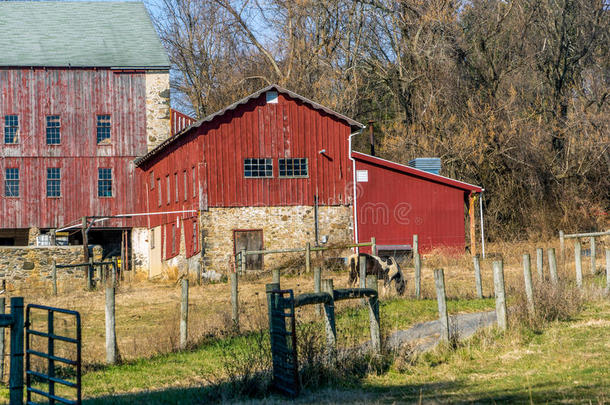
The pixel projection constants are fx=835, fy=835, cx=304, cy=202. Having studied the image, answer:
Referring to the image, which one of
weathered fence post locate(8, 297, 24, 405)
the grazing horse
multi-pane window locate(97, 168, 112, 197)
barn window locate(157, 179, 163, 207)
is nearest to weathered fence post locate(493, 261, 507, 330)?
the grazing horse

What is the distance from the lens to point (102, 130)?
133 ft

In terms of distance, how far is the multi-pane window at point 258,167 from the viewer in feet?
107

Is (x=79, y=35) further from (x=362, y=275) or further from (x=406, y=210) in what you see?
(x=362, y=275)

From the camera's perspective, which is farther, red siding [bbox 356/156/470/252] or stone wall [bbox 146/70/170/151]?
stone wall [bbox 146/70/170/151]

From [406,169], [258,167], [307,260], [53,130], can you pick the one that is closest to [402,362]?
[307,260]

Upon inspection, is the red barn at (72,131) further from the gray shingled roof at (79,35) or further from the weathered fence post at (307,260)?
the weathered fence post at (307,260)

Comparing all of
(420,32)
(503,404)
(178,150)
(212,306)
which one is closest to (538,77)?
(420,32)

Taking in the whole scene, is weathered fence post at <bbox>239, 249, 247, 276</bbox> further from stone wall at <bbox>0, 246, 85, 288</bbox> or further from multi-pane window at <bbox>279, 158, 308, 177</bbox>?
stone wall at <bbox>0, 246, 85, 288</bbox>

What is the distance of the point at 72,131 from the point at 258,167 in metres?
12.1

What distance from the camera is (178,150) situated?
35.7 metres

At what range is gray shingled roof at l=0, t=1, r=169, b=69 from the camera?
41281 mm

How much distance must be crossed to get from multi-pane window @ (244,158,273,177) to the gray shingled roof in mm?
11069

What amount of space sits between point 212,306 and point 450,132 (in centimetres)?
2087

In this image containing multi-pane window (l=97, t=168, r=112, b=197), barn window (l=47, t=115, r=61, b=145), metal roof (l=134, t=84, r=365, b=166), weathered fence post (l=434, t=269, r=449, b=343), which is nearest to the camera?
weathered fence post (l=434, t=269, r=449, b=343)
